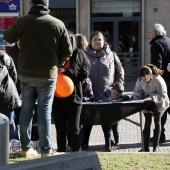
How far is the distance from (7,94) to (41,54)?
1651 millimetres

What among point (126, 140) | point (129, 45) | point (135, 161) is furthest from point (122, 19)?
point (135, 161)

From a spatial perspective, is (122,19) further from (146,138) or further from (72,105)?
(72,105)

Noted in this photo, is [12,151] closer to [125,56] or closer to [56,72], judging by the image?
[56,72]

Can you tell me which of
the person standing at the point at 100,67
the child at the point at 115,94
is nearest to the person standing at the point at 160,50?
the person standing at the point at 100,67

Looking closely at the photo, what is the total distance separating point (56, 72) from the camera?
6551 millimetres

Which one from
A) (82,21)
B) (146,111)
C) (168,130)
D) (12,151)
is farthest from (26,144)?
(82,21)

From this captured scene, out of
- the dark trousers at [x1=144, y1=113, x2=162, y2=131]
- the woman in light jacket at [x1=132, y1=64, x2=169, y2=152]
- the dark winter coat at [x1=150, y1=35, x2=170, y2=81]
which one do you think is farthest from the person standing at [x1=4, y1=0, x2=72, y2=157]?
the dark winter coat at [x1=150, y1=35, x2=170, y2=81]

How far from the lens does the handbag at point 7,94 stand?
7.87m

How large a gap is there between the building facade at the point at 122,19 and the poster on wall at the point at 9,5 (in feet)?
1.53

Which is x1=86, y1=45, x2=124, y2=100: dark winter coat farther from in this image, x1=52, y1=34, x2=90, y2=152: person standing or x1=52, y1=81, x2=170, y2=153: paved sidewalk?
x1=52, y1=34, x2=90, y2=152: person standing

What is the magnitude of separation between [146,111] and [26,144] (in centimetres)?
254

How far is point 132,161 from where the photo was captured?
6824 mm

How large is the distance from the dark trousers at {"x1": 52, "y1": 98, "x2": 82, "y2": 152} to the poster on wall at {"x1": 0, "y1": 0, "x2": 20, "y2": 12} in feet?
53.9

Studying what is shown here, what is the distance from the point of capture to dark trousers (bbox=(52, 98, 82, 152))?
7.28m
